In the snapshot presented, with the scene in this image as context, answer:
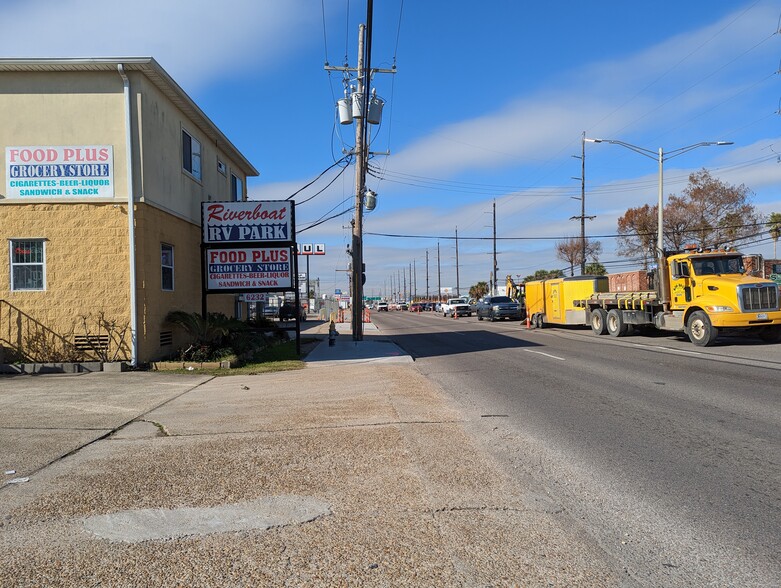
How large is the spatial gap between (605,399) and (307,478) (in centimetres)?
576

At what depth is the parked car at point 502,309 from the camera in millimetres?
41375

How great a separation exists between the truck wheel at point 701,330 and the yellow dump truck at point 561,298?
7.48 meters

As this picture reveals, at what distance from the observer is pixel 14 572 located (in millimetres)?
3777

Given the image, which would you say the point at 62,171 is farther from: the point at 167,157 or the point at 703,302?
the point at 703,302

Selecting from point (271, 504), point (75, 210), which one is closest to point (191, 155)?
point (75, 210)

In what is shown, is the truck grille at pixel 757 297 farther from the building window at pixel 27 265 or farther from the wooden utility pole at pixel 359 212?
the building window at pixel 27 265

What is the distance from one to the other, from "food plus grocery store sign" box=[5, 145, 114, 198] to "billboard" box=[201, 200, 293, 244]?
3077 mm

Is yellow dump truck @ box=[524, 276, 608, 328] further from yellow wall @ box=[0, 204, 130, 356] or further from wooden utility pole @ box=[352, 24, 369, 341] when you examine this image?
yellow wall @ box=[0, 204, 130, 356]

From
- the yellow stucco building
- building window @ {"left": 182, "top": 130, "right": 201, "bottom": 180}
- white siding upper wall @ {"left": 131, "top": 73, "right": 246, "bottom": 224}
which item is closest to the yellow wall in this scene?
the yellow stucco building

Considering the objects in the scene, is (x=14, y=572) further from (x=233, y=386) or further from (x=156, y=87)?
(x=156, y=87)

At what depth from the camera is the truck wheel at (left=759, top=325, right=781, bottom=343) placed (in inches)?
771

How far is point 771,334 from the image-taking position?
1973cm

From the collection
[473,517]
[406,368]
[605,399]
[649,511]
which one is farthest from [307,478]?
[406,368]

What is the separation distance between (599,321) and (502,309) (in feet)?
52.3
